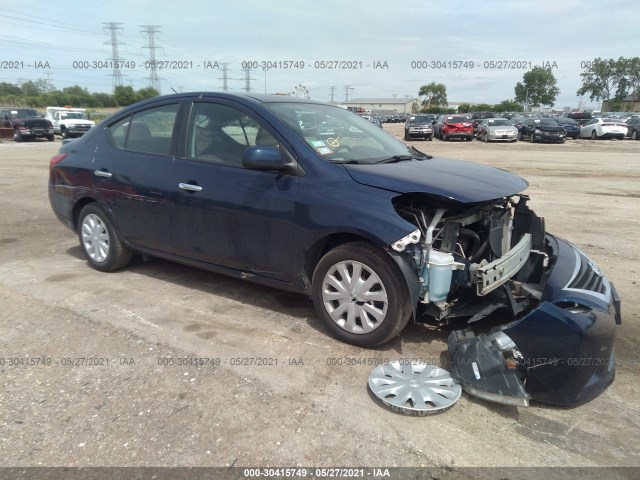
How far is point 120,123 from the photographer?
4.80 m

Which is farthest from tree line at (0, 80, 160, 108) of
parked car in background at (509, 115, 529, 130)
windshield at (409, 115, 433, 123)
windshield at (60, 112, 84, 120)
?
parked car in background at (509, 115, 529, 130)

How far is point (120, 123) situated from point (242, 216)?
202cm

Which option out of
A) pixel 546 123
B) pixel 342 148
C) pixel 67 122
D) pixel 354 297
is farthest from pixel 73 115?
pixel 354 297

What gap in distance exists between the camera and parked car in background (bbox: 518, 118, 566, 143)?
1082 inches

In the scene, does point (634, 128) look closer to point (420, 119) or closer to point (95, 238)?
point (420, 119)

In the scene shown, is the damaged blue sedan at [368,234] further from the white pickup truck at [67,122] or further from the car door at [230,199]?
the white pickup truck at [67,122]

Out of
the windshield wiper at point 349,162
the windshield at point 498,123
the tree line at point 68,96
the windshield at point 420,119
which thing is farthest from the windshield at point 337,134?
the tree line at point 68,96

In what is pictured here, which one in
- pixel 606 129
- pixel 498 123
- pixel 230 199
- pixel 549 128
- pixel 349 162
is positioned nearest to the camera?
pixel 349 162

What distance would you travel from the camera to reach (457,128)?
2903 cm

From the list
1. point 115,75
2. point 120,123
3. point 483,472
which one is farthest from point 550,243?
point 115,75

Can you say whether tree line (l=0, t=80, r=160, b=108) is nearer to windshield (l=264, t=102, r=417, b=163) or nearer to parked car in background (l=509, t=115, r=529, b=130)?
parked car in background (l=509, t=115, r=529, b=130)

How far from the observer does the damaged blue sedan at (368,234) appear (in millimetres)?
2811

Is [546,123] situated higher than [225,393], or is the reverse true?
[546,123]

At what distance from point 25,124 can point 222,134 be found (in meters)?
29.5
